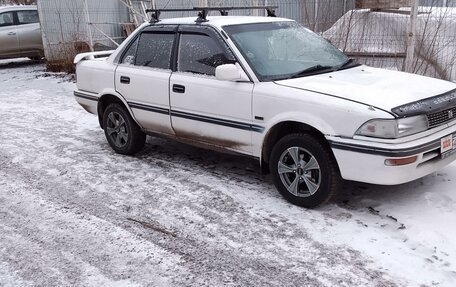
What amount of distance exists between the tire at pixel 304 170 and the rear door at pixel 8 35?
42.2ft

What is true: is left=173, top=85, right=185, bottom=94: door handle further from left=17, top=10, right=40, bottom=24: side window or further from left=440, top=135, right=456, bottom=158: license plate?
left=17, top=10, right=40, bottom=24: side window

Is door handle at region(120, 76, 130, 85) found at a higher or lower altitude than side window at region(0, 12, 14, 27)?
lower

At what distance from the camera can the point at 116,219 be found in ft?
14.2

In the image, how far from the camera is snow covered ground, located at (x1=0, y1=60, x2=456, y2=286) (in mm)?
3393

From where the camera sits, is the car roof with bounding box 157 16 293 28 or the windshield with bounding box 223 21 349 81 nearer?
the windshield with bounding box 223 21 349 81

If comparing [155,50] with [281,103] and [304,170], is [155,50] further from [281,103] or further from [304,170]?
[304,170]

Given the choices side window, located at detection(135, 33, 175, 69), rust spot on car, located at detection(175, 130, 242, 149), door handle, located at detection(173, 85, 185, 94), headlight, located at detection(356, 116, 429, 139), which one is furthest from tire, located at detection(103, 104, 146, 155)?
headlight, located at detection(356, 116, 429, 139)

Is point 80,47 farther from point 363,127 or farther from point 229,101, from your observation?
point 363,127

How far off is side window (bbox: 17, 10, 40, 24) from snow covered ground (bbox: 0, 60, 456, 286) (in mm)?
10582

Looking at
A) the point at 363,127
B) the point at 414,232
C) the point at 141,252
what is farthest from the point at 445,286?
the point at 141,252

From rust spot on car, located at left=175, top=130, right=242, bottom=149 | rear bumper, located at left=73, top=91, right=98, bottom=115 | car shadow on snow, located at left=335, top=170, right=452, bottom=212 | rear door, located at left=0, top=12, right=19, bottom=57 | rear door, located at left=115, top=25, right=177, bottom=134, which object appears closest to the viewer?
car shadow on snow, located at left=335, top=170, right=452, bottom=212

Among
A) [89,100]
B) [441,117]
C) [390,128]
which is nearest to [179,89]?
[89,100]

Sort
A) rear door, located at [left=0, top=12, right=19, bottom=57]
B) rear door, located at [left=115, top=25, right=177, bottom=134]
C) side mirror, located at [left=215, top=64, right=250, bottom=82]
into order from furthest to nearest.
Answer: rear door, located at [left=0, top=12, right=19, bottom=57], rear door, located at [left=115, top=25, right=177, bottom=134], side mirror, located at [left=215, top=64, right=250, bottom=82]

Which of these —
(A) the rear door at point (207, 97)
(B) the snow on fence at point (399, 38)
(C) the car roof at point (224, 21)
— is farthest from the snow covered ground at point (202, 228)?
(B) the snow on fence at point (399, 38)
